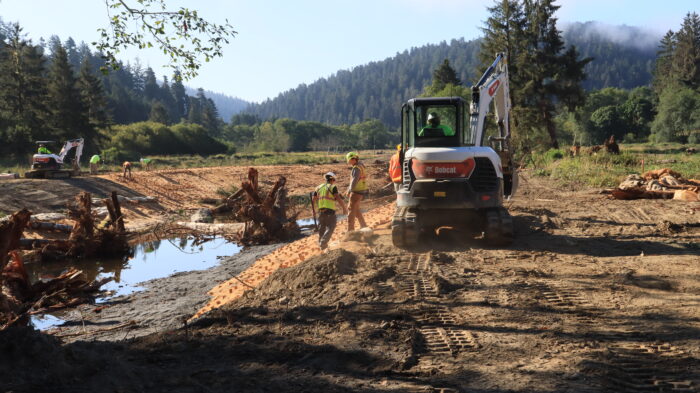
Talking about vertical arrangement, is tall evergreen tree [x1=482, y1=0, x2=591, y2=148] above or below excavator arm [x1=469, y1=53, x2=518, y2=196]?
above

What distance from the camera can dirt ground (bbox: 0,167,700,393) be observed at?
14.0ft

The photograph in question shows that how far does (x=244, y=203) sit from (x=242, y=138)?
131407 mm

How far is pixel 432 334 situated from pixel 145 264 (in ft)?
36.1

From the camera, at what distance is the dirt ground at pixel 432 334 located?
14.0 feet

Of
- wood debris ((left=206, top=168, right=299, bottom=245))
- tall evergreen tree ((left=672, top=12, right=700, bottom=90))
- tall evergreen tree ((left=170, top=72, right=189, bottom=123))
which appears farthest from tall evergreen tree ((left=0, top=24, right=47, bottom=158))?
tall evergreen tree ((left=170, top=72, right=189, bottom=123))

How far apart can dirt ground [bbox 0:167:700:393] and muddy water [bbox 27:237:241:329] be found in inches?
178

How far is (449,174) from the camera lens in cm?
923

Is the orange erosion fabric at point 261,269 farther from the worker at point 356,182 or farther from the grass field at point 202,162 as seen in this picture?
the grass field at point 202,162

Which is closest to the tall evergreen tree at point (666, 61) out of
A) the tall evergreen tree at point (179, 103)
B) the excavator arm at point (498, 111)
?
the excavator arm at point (498, 111)

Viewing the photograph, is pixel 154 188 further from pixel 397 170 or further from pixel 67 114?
pixel 67 114

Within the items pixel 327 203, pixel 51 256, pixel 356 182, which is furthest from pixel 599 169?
pixel 51 256

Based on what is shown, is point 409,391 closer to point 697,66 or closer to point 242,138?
point 697,66

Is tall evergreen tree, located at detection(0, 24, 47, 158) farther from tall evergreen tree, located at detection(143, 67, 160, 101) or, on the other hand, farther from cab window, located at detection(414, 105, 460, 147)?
tall evergreen tree, located at detection(143, 67, 160, 101)

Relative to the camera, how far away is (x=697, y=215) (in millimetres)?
11930
